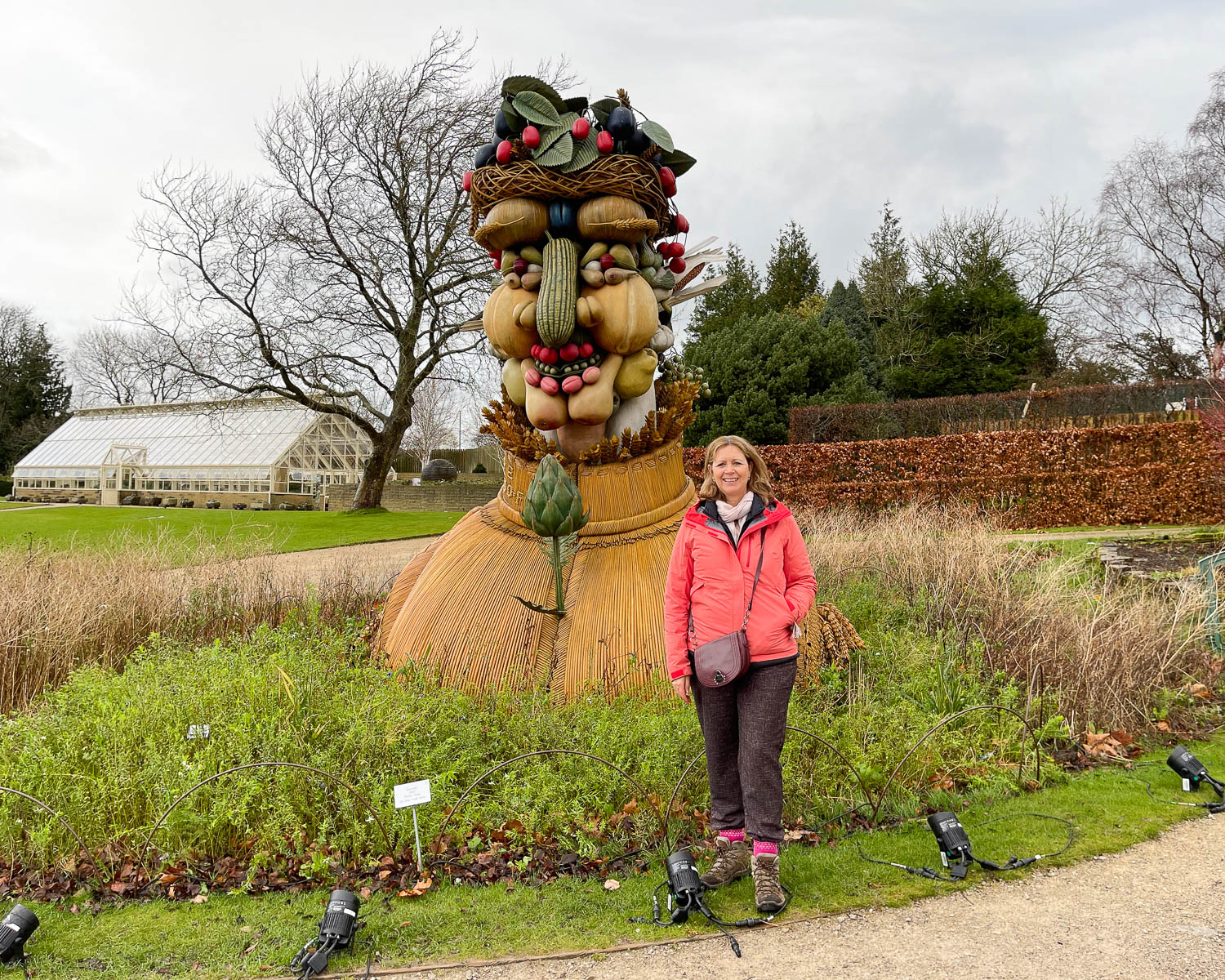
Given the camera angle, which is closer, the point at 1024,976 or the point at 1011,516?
the point at 1024,976

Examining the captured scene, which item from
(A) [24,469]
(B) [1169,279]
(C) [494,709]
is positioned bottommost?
(C) [494,709]

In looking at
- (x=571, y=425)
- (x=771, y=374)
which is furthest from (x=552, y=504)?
(x=771, y=374)

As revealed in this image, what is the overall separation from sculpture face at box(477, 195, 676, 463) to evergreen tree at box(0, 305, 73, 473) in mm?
43774

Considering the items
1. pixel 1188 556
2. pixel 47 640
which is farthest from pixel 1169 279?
pixel 47 640

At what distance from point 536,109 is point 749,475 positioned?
7.35ft

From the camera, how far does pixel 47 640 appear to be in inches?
190

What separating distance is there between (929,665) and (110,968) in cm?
401

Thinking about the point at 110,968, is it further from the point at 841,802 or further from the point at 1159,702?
the point at 1159,702

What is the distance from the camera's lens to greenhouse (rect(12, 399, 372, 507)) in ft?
88.7

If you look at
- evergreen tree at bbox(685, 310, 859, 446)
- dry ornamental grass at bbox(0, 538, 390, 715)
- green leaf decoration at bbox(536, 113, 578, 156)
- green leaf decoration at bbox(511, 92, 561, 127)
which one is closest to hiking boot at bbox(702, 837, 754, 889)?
green leaf decoration at bbox(536, 113, 578, 156)

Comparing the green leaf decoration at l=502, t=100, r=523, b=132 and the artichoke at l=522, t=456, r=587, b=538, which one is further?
the green leaf decoration at l=502, t=100, r=523, b=132

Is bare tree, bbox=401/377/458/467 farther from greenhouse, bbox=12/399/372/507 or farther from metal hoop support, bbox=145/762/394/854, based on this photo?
metal hoop support, bbox=145/762/394/854

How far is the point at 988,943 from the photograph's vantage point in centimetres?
226

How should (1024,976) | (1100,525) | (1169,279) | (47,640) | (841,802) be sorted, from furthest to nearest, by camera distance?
1. (1169,279)
2. (1100,525)
3. (47,640)
4. (841,802)
5. (1024,976)
